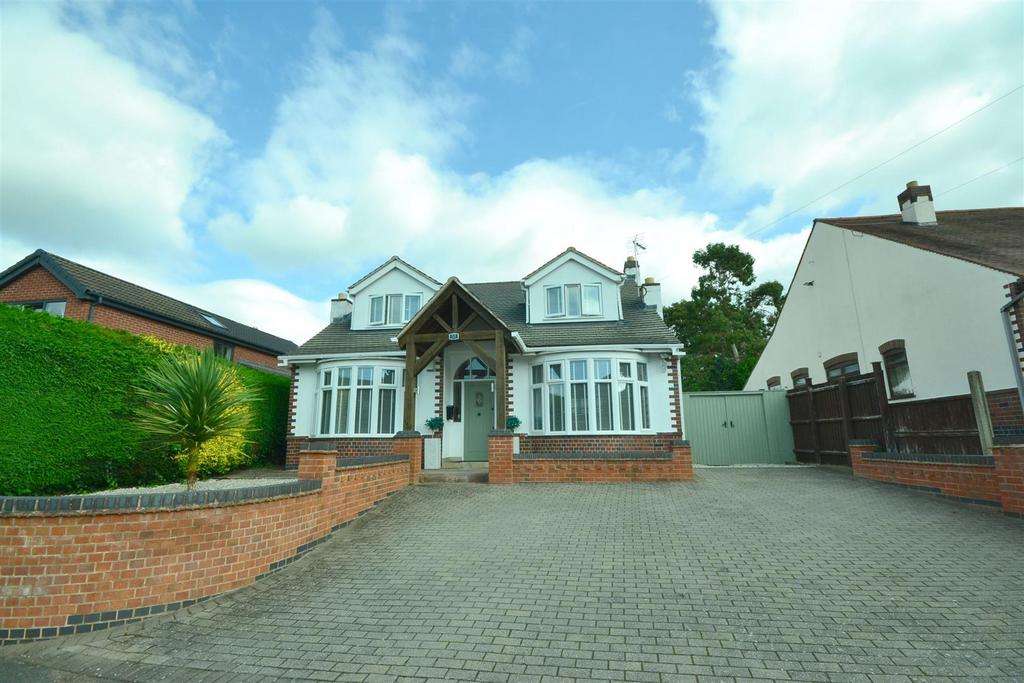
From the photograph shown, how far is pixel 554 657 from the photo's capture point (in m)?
3.89

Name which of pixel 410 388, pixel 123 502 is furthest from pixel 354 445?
pixel 123 502

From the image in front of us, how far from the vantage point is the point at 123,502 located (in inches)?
198

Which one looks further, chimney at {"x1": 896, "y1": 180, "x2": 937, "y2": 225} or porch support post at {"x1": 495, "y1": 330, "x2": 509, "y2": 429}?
chimney at {"x1": 896, "y1": 180, "x2": 937, "y2": 225}

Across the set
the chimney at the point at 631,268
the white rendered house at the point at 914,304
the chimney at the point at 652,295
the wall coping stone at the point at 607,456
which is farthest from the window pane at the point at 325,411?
the white rendered house at the point at 914,304

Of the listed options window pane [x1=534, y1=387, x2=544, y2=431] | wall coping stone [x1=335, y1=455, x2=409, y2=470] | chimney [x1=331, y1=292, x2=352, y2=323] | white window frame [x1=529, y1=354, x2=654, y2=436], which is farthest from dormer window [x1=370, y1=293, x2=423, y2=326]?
wall coping stone [x1=335, y1=455, x2=409, y2=470]

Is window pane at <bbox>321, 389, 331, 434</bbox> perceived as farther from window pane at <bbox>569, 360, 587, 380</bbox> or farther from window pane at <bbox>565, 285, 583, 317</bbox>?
window pane at <bbox>565, 285, 583, 317</bbox>

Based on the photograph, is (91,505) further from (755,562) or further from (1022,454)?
(1022,454)

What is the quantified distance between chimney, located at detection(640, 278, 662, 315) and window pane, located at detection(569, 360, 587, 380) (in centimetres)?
422

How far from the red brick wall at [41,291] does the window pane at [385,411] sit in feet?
34.6

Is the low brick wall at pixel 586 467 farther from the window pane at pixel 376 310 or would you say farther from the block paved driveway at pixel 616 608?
the window pane at pixel 376 310

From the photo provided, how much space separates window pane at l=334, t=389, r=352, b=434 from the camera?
580 inches

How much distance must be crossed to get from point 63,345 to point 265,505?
633 cm

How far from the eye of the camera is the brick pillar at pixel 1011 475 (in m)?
7.26

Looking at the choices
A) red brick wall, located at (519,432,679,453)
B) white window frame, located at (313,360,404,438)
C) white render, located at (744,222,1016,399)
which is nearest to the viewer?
white render, located at (744,222,1016,399)
